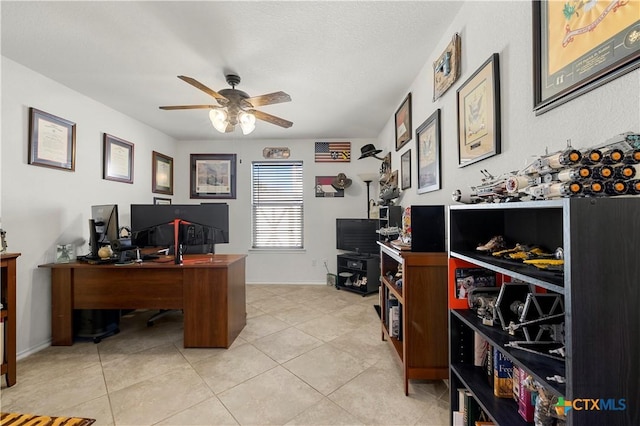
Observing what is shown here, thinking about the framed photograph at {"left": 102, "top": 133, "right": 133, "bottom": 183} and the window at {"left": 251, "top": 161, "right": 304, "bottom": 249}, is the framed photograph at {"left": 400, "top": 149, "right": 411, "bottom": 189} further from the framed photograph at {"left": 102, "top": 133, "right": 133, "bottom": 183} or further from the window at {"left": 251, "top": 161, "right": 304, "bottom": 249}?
the framed photograph at {"left": 102, "top": 133, "right": 133, "bottom": 183}

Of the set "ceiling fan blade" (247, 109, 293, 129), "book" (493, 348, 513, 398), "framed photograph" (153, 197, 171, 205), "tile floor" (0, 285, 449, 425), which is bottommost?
"tile floor" (0, 285, 449, 425)

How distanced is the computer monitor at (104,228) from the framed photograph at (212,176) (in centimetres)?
197

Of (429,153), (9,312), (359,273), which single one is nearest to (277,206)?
(359,273)

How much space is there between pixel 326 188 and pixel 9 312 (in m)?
3.84

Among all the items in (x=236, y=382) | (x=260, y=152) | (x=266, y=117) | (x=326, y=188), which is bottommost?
(x=236, y=382)

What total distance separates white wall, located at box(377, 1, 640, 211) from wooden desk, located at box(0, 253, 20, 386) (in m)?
3.26

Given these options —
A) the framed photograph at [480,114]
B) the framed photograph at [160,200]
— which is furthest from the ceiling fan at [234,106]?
the framed photograph at [160,200]

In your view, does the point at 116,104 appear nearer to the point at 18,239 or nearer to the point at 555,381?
the point at 18,239

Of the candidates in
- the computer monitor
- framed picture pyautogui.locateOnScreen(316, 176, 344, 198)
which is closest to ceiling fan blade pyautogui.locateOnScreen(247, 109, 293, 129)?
the computer monitor

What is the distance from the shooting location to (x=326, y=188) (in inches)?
182

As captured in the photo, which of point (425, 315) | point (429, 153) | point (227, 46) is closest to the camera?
point (425, 315)

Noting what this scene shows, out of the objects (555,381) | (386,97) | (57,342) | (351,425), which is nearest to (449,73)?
(386,97)

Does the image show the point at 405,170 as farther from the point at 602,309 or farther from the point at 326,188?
the point at 602,309

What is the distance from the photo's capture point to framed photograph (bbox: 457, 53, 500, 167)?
4.40ft
